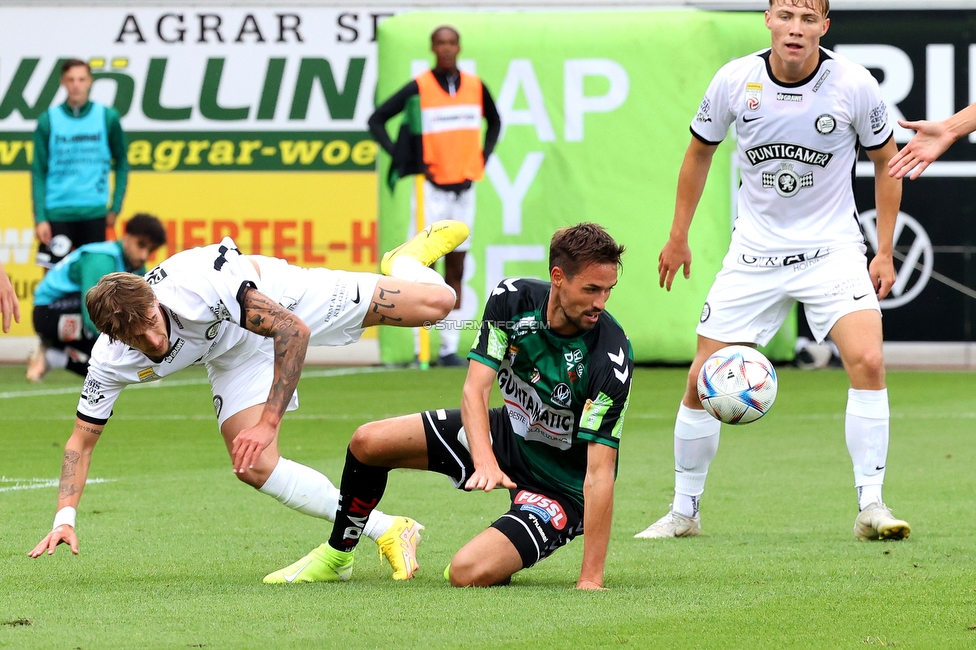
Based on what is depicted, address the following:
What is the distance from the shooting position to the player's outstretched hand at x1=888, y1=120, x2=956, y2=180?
17.3 ft

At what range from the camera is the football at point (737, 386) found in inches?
235

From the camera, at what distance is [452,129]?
1462 cm

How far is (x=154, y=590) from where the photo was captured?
5.12 meters

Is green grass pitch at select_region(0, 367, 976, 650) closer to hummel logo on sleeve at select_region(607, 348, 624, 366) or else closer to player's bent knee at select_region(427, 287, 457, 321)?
hummel logo on sleeve at select_region(607, 348, 624, 366)

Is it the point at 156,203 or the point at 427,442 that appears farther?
the point at 156,203

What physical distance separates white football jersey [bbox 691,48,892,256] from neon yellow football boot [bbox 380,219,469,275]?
135 cm

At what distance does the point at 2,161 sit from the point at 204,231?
2290 millimetres

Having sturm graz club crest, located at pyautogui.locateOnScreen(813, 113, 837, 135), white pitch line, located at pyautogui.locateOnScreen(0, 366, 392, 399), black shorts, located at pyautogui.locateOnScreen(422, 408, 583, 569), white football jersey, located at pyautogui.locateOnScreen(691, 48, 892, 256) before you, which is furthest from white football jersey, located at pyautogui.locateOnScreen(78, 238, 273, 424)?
white pitch line, located at pyautogui.locateOnScreen(0, 366, 392, 399)

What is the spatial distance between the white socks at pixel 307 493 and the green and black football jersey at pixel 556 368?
0.68 m

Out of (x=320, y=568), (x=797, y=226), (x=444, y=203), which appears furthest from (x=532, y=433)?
(x=444, y=203)

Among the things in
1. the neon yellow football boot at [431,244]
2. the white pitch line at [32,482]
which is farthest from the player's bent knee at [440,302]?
the white pitch line at [32,482]

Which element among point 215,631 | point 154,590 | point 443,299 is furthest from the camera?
point 443,299

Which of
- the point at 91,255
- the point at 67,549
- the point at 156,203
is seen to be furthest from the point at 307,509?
the point at 156,203

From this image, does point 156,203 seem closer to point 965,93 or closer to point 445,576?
point 965,93
